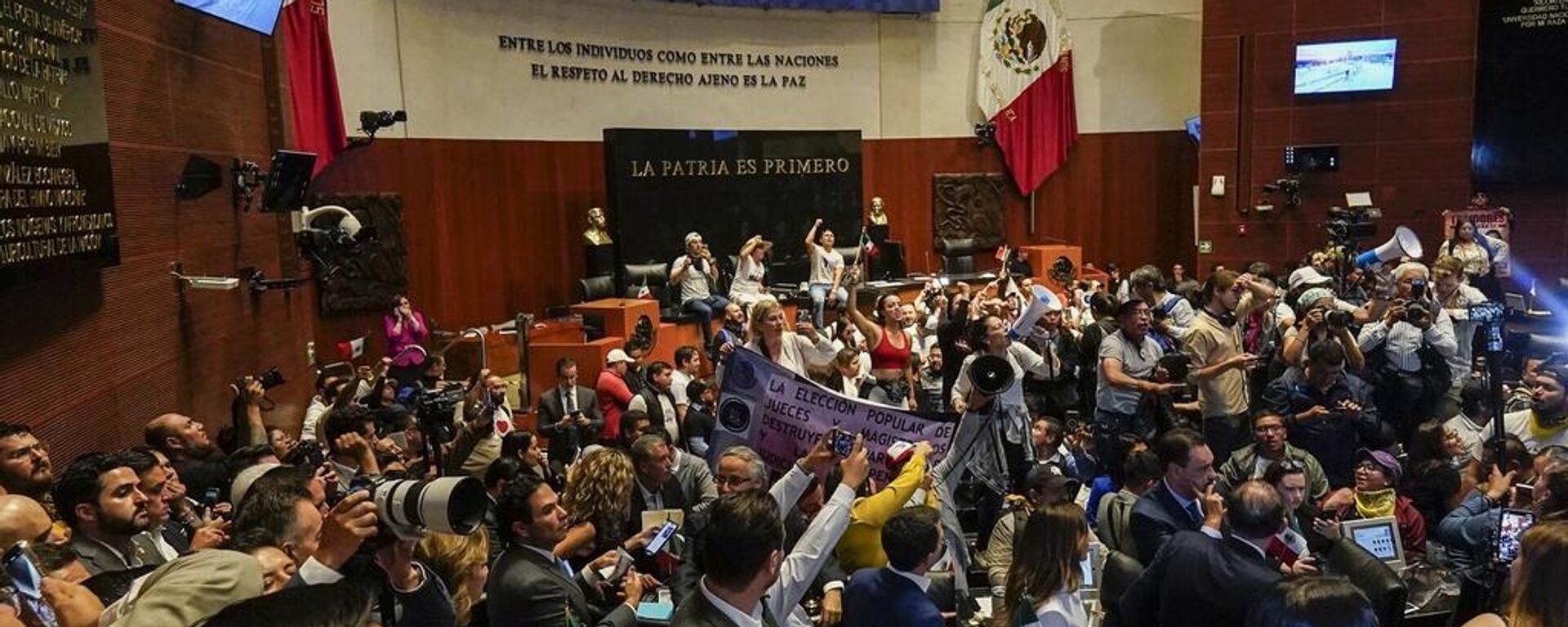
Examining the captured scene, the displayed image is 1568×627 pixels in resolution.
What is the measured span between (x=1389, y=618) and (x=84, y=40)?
5.75 m

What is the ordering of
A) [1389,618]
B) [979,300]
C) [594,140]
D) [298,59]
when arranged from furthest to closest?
1. [594,140]
2. [298,59]
3. [979,300]
4. [1389,618]

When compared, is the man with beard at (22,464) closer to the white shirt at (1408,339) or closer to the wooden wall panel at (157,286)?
the wooden wall panel at (157,286)

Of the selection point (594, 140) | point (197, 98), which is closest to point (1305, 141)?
point (594, 140)

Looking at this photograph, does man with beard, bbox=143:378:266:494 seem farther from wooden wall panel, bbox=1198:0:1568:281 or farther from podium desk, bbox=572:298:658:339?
wooden wall panel, bbox=1198:0:1568:281

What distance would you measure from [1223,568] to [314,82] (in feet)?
31.6

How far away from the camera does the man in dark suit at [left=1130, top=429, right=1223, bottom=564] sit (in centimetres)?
416

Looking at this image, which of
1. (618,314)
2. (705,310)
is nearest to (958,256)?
(705,310)

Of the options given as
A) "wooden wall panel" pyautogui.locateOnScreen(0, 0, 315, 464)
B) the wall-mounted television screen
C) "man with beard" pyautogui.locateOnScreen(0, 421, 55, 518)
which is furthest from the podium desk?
the wall-mounted television screen

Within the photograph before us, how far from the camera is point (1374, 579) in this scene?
3.85m

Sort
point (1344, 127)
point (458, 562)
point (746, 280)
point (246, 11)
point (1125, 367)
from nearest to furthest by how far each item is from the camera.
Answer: point (458, 562)
point (1125, 367)
point (246, 11)
point (746, 280)
point (1344, 127)

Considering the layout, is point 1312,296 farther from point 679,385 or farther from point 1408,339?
point 679,385

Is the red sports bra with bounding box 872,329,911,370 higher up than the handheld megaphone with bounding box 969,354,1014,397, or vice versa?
the handheld megaphone with bounding box 969,354,1014,397

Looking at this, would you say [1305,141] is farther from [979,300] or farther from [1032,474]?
[1032,474]

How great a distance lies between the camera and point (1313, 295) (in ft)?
24.8
